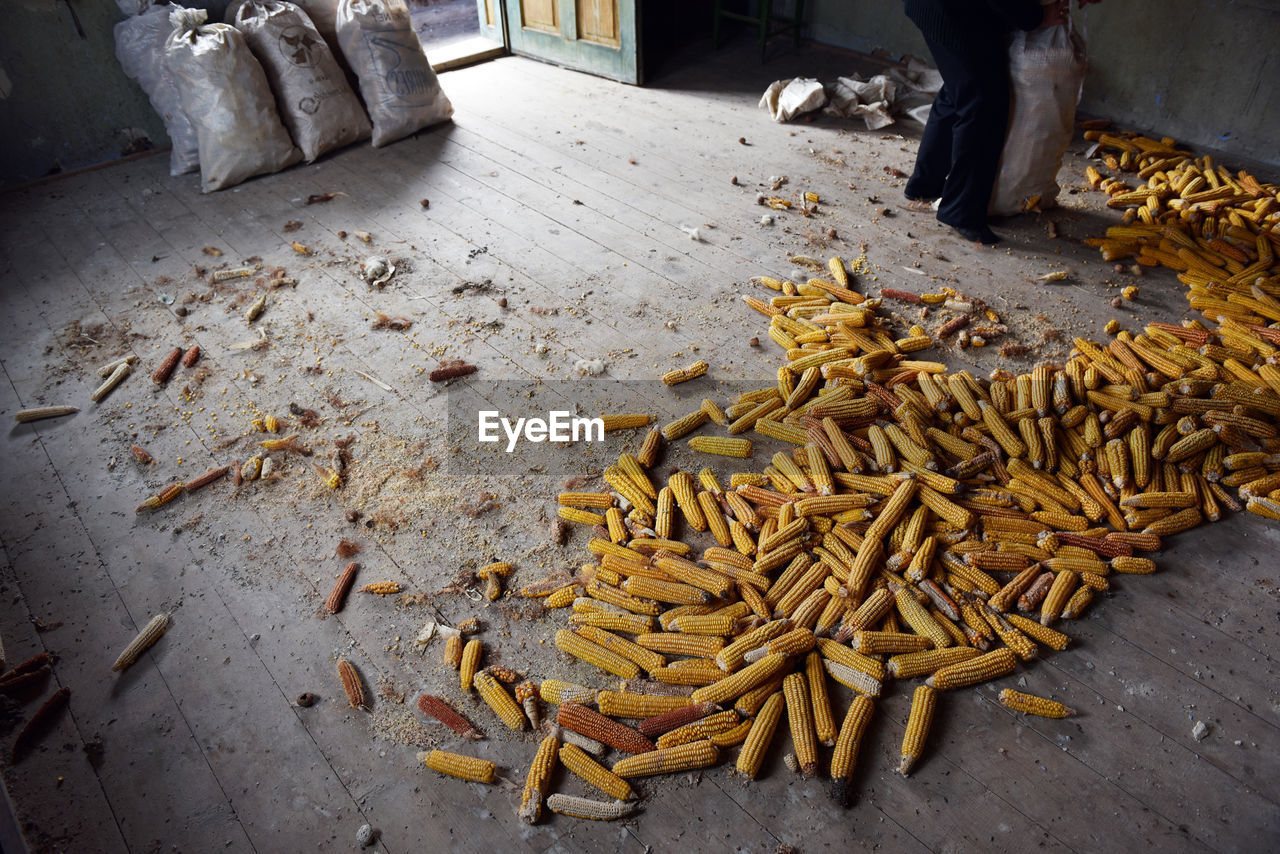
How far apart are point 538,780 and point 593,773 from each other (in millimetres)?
138

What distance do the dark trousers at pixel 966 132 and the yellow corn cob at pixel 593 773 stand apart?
3478 millimetres

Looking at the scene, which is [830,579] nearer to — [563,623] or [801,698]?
[801,698]

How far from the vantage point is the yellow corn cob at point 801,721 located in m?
1.89

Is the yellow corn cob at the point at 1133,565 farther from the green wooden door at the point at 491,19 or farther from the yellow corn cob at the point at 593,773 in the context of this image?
the green wooden door at the point at 491,19

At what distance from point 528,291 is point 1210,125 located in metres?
4.73

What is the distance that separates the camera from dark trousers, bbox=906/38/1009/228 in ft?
12.2

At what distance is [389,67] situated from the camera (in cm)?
496

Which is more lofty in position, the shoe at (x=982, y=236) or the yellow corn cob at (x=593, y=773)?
the shoe at (x=982, y=236)

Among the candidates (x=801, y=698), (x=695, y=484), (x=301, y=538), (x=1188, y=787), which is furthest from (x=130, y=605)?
(x=1188, y=787)

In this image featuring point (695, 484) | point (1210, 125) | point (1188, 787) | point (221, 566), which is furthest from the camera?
point (1210, 125)

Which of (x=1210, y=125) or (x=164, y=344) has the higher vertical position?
(x=1210, y=125)

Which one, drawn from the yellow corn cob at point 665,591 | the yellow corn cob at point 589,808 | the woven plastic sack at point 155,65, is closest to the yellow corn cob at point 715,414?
the yellow corn cob at point 665,591

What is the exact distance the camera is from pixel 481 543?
254 centimetres

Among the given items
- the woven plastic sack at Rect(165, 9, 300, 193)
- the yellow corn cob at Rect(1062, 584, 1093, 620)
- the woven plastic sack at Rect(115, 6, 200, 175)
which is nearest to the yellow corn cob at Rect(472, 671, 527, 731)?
the yellow corn cob at Rect(1062, 584, 1093, 620)
